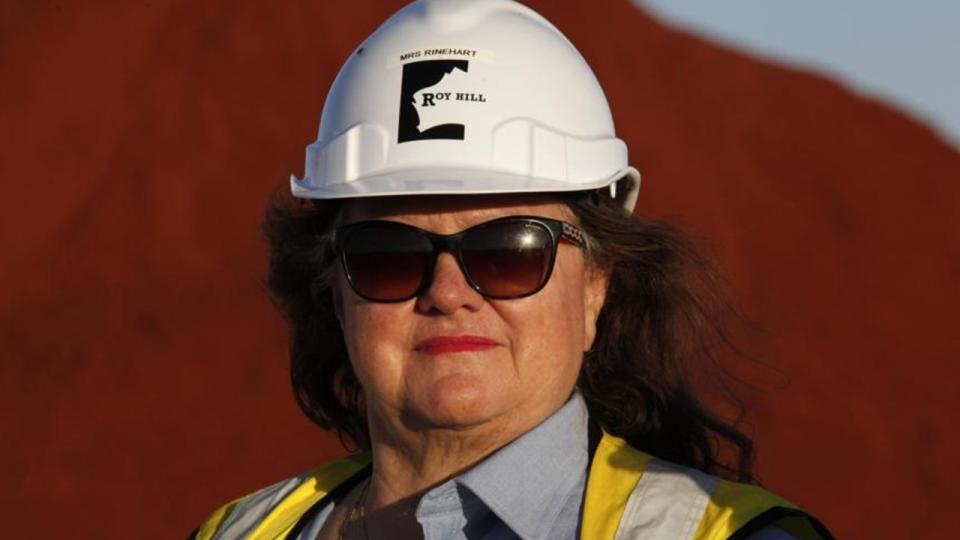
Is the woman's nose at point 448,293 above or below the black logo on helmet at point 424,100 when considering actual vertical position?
below

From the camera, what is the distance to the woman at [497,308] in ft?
10.4

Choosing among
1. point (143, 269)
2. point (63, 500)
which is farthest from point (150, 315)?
point (63, 500)

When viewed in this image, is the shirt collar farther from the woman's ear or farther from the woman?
the woman's ear

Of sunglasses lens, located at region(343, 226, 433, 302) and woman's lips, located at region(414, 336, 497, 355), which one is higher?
sunglasses lens, located at region(343, 226, 433, 302)

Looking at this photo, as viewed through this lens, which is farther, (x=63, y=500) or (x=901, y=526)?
(x=901, y=526)

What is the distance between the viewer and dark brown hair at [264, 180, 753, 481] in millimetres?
3574

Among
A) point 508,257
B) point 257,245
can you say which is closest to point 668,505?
point 508,257

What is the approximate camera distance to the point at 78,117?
2378cm

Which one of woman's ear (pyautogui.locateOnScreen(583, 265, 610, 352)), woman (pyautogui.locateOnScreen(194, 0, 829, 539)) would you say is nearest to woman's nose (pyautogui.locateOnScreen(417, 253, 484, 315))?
woman (pyautogui.locateOnScreen(194, 0, 829, 539))

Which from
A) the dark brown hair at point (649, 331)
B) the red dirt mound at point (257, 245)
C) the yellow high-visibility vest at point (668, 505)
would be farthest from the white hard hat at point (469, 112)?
the red dirt mound at point (257, 245)

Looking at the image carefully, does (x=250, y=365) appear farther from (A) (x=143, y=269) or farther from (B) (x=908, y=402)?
(B) (x=908, y=402)

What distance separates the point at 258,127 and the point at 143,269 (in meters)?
4.27

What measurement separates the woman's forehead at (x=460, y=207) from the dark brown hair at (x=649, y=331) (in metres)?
0.09

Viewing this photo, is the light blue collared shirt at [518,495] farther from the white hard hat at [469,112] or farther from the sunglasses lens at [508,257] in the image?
the white hard hat at [469,112]
